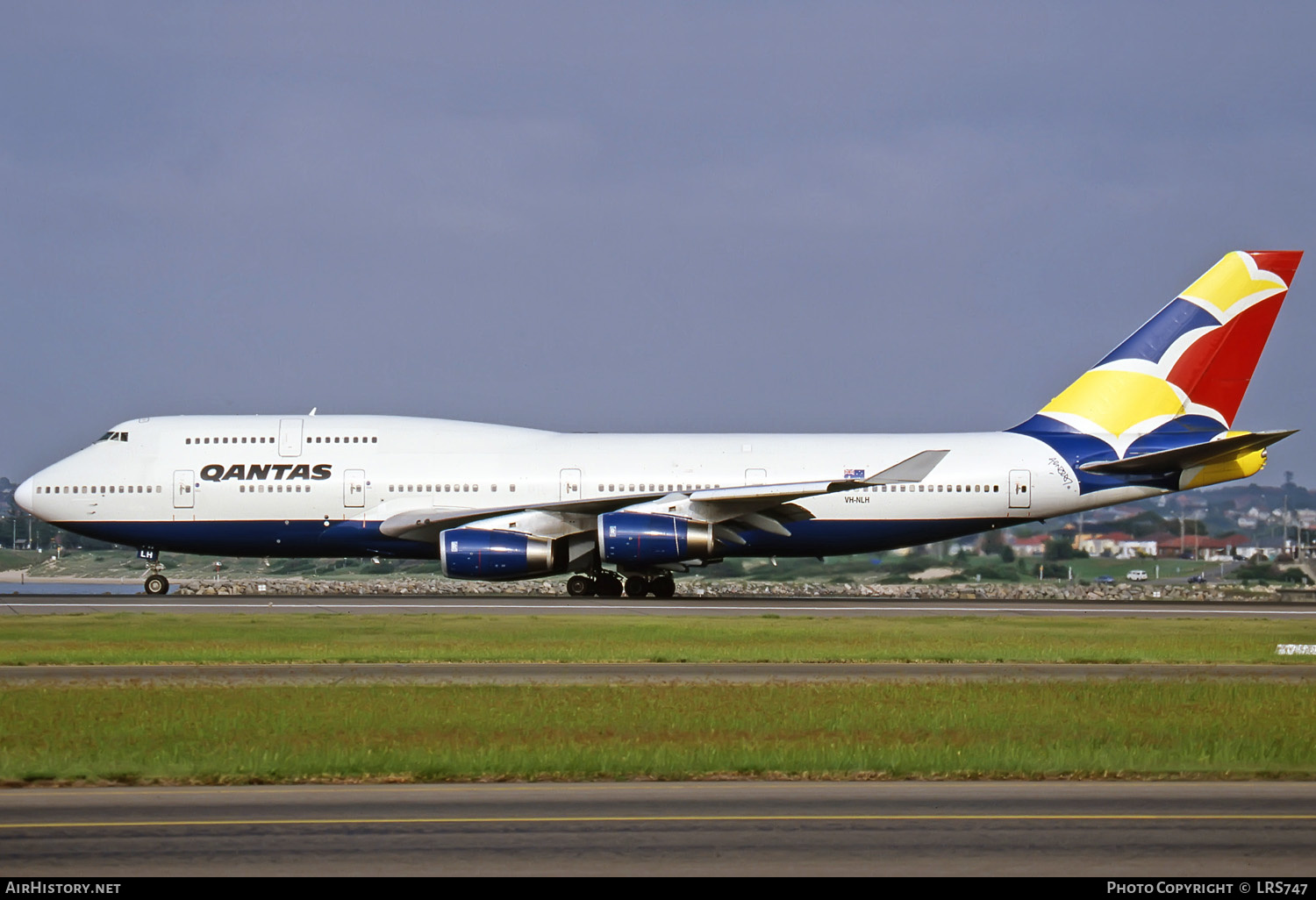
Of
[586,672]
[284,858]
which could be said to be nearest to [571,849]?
[284,858]

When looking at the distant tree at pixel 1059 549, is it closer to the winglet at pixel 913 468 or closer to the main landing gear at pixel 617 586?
the winglet at pixel 913 468

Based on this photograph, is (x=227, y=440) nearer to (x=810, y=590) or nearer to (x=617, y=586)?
(x=617, y=586)

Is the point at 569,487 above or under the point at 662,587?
above

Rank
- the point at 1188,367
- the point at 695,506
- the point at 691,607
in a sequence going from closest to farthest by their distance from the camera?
the point at 691,607 < the point at 695,506 < the point at 1188,367

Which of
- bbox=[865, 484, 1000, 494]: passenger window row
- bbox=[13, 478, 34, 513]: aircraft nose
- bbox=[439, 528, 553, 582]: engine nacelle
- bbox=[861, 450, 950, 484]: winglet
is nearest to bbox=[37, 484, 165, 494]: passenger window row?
bbox=[13, 478, 34, 513]: aircraft nose

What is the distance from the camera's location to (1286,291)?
40719 millimetres

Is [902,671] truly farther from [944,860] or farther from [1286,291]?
[1286,291]

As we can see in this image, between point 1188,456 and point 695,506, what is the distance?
1256cm

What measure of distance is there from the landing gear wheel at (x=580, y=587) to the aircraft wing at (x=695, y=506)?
2.05 metres

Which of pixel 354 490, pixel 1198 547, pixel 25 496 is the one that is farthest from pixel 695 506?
pixel 1198 547

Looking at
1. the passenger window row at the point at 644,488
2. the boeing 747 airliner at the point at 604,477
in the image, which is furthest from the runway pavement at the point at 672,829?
the passenger window row at the point at 644,488

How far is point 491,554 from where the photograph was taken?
35.9 meters

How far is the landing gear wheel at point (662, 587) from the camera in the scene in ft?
127

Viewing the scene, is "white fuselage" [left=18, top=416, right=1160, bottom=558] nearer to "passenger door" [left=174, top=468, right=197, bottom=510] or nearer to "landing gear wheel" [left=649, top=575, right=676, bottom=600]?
"passenger door" [left=174, top=468, right=197, bottom=510]
